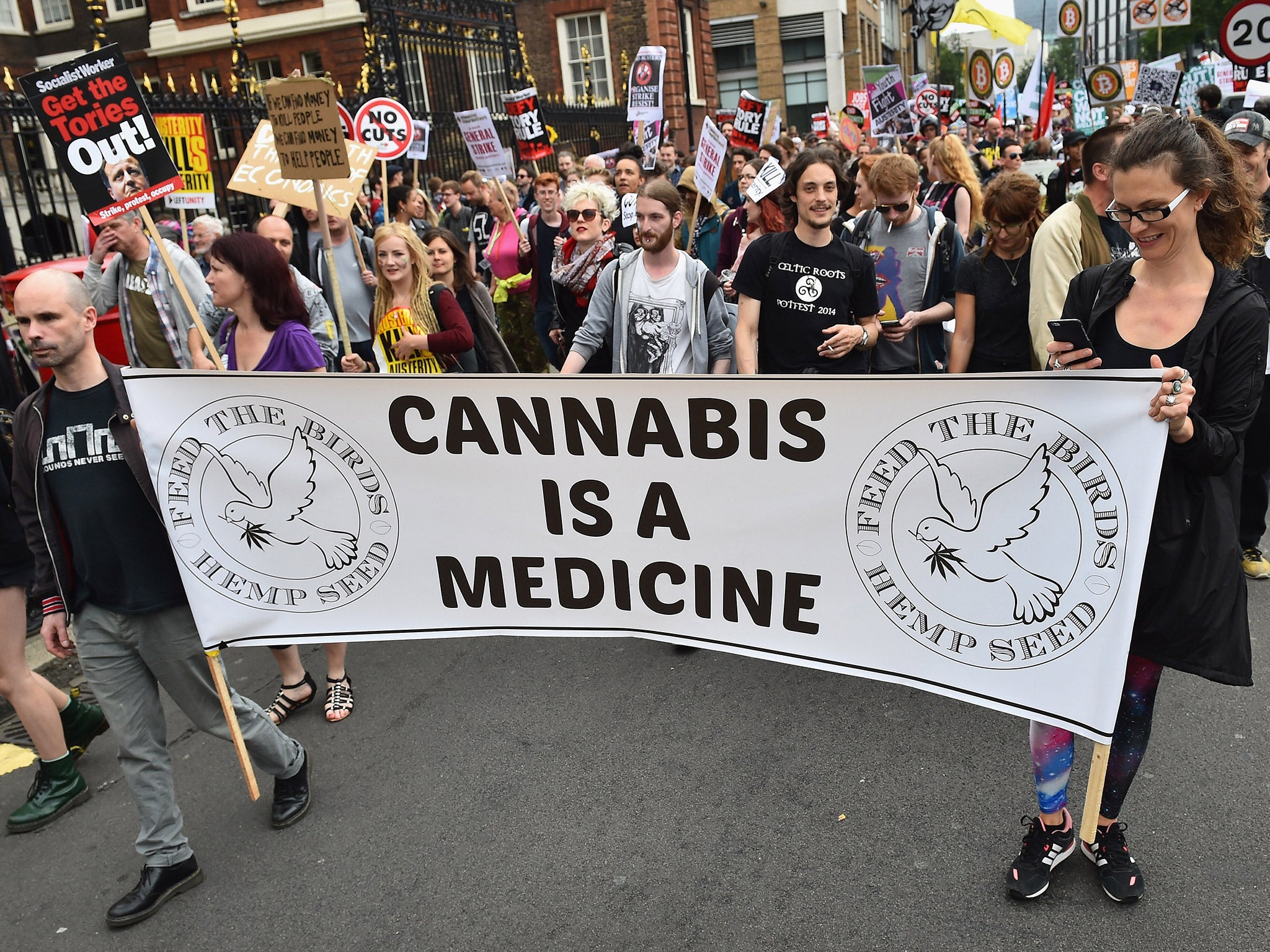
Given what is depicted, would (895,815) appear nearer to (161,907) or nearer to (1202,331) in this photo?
(1202,331)

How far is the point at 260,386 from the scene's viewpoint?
302 centimetres

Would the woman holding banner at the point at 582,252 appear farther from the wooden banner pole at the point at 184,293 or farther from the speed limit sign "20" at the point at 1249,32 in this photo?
the speed limit sign "20" at the point at 1249,32

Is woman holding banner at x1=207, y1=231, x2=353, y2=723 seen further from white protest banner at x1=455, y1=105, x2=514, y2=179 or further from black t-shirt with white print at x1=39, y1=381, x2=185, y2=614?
white protest banner at x1=455, y1=105, x2=514, y2=179

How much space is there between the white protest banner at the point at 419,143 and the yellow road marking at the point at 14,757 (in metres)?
7.49

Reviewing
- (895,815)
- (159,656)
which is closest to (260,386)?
(159,656)

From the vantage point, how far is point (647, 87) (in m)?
11.6

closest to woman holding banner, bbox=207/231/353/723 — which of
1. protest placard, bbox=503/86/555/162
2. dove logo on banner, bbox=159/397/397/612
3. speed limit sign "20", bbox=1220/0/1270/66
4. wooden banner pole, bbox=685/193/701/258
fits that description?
dove logo on banner, bbox=159/397/397/612

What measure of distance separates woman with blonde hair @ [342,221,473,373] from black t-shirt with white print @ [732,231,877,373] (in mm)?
1509

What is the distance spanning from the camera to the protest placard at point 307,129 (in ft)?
15.5

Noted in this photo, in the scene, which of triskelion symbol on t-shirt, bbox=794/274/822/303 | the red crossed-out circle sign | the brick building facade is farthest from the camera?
the brick building facade

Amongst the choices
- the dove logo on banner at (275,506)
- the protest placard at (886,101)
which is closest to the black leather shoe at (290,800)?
the dove logo on banner at (275,506)

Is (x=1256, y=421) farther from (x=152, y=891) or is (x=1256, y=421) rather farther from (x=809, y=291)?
(x=152, y=891)

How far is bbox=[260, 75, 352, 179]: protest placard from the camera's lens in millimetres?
4711

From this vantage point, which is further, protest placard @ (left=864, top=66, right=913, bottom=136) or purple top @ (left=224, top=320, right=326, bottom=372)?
protest placard @ (left=864, top=66, right=913, bottom=136)
